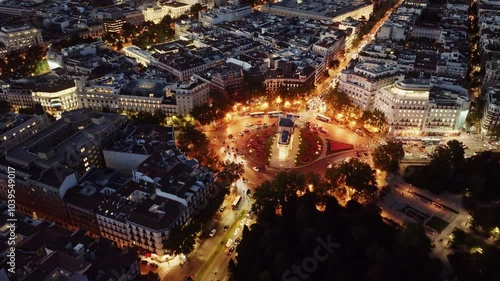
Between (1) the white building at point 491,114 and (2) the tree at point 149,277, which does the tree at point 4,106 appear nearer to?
(2) the tree at point 149,277

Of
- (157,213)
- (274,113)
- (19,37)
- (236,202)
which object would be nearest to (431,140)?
(274,113)

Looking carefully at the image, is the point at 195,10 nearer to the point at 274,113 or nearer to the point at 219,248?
the point at 274,113

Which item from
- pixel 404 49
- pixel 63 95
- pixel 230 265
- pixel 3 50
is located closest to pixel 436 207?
pixel 230 265

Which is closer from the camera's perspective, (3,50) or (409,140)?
(409,140)

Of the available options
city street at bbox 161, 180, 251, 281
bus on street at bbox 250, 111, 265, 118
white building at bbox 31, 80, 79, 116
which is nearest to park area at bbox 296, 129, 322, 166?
bus on street at bbox 250, 111, 265, 118

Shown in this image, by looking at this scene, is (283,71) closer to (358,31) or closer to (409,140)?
(409,140)

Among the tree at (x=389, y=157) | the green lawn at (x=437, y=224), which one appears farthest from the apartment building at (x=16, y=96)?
the green lawn at (x=437, y=224)
